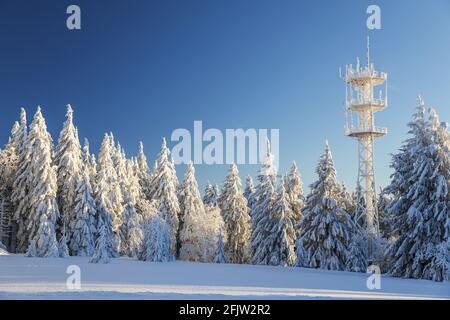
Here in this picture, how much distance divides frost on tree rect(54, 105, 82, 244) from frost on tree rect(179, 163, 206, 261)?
995 centimetres

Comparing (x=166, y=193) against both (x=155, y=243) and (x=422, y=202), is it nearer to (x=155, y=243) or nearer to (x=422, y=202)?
(x=155, y=243)

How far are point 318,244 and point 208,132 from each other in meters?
19.3

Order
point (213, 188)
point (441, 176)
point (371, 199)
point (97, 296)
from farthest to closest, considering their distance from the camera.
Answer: point (213, 188) → point (371, 199) → point (441, 176) → point (97, 296)

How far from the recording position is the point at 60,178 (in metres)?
40.6

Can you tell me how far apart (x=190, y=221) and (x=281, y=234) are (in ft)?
30.1

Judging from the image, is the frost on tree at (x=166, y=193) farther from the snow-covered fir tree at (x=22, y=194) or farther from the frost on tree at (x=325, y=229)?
the frost on tree at (x=325, y=229)

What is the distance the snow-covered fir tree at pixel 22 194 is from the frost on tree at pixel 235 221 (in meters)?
18.9

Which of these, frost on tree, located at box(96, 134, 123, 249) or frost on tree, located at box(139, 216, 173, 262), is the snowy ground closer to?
frost on tree, located at box(139, 216, 173, 262)

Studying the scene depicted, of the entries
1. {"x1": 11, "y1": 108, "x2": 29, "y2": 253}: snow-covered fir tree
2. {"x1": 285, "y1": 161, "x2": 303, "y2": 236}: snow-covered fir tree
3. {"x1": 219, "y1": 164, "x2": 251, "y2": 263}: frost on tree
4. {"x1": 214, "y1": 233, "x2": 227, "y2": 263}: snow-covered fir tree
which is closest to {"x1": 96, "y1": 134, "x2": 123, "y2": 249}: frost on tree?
{"x1": 11, "y1": 108, "x2": 29, "y2": 253}: snow-covered fir tree

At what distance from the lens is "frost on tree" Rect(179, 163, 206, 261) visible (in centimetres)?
4241

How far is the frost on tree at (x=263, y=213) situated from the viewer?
128 feet

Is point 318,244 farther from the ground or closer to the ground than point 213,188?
closer to the ground
